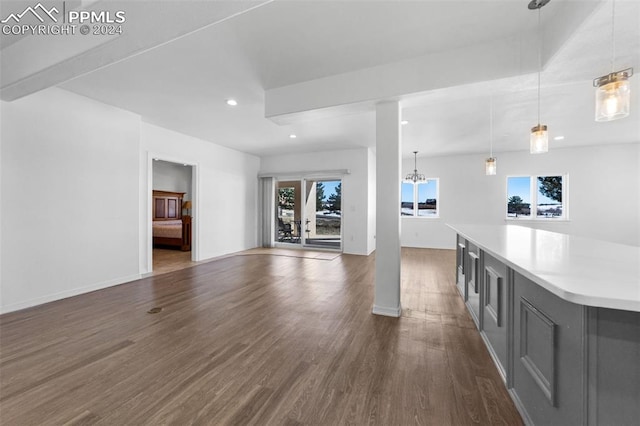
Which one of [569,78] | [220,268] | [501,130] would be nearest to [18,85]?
[220,268]

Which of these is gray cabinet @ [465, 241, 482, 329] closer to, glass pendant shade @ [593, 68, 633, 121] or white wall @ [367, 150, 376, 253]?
glass pendant shade @ [593, 68, 633, 121]

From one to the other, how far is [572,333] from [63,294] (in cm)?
494

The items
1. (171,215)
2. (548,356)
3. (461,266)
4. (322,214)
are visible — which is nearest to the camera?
(548,356)

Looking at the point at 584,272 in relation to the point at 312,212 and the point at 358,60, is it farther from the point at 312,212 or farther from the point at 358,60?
the point at 312,212

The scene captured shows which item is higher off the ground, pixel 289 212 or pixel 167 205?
pixel 167 205

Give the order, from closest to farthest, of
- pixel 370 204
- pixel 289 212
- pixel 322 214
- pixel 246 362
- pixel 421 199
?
1. pixel 246 362
2. pixel 370 204
3. pixel 322 214
4. pixel 289 212
5. pixel 421 199

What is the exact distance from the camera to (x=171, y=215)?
28.0ft

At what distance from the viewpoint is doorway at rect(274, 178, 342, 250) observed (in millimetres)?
7125

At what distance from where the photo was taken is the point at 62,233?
131 inches

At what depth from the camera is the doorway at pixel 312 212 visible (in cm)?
712

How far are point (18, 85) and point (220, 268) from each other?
3.58m

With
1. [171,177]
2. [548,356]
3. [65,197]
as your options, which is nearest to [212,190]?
[65,197]

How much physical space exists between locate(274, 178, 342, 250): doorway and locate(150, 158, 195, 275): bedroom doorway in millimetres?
2553

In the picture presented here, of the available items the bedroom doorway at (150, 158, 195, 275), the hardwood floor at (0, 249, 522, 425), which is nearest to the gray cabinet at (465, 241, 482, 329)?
the hardwood floor at (0, 249, 522, 425)
